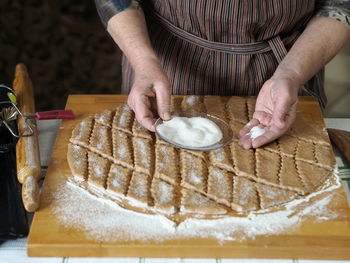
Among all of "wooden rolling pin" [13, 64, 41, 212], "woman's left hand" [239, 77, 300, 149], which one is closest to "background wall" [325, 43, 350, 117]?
"woman's left hand" [239, 77, 300, 149]

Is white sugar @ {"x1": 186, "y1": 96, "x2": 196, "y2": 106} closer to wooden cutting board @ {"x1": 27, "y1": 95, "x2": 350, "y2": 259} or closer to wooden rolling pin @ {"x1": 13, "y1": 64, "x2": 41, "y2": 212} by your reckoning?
wooden rolling pin @ {"x1": 13, "y1": 64, "x2": 41, "y2": 212}

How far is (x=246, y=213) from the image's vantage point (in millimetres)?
1175

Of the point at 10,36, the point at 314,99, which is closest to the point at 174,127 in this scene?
the point at 314,99

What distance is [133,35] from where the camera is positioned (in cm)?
158

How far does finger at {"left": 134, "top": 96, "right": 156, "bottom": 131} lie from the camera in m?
1.44

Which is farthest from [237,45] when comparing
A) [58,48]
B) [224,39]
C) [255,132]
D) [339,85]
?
[58,48]

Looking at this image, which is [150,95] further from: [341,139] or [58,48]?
[58,48]

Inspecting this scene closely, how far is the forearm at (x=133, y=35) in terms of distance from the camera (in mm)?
1535

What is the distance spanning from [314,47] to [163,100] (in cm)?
54

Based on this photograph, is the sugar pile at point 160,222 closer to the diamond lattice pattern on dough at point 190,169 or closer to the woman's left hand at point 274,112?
the diamond lattice pattern on dough at point 190,169

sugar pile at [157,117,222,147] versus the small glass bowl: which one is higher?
sugar pile at [157,117,222,147]

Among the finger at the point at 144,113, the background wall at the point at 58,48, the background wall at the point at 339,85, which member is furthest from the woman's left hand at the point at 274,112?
the background wall at the point at 58,48

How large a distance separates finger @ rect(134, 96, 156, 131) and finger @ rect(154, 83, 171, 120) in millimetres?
35

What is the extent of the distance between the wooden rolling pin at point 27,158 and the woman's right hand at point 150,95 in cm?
31
